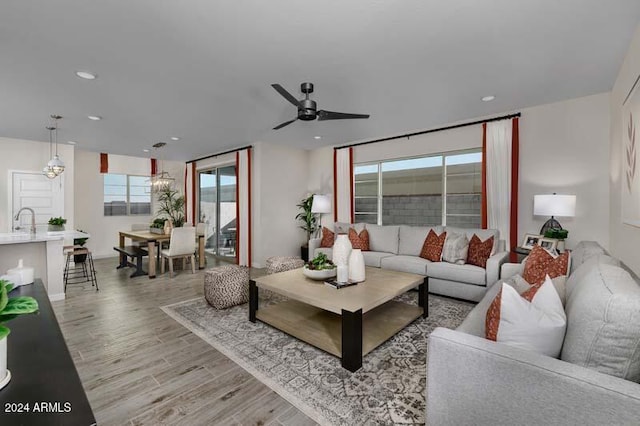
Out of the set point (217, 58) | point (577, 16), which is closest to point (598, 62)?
point (577, 16)

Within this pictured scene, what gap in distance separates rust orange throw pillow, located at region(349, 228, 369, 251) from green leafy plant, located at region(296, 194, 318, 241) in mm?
1478

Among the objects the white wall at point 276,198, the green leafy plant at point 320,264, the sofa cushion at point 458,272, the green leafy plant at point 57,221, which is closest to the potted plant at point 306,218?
the white wall at point 276,198

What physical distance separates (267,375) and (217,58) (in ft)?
8.67

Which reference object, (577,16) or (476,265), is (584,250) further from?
(577,16)

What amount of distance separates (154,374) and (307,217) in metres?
4.53

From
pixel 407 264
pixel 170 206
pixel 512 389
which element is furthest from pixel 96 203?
pixel 512 389

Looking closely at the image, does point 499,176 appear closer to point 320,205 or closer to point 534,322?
point 320,205

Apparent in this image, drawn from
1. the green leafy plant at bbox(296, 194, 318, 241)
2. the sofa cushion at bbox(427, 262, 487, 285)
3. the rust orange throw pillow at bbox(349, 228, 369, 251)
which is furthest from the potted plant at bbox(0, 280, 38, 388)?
the green leafy plant at bbox(296, 194, 318, 241)

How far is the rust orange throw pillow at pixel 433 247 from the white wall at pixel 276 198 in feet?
10.1

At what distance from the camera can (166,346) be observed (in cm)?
269

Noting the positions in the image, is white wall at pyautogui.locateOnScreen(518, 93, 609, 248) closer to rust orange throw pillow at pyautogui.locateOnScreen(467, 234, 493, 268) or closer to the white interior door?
rust orange throw pillow at pyautogui.locateOnScreen(467, 234, 493, 268)

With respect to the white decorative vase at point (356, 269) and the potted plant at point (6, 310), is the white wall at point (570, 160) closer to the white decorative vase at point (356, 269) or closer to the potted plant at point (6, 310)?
the white decorative vase at point (356, 269)

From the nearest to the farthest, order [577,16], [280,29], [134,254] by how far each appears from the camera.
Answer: [577,16], [280,29], [134,254]

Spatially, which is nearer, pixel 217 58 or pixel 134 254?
pixel 217 58
